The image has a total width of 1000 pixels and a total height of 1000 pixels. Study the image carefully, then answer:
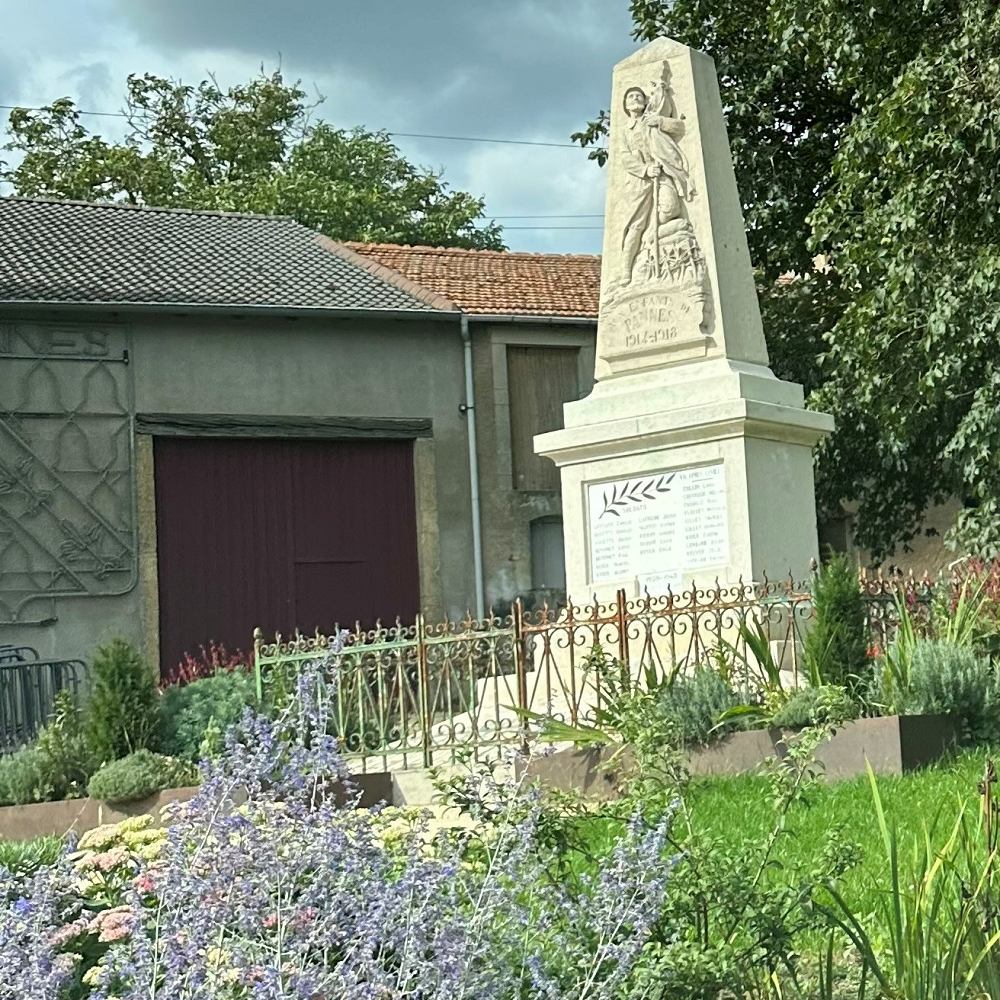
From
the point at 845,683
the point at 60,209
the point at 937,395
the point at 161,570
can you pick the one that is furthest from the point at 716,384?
the point at 60,209

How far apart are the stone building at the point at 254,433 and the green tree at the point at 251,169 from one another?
865 centimetres

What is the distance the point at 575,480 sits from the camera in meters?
13.2

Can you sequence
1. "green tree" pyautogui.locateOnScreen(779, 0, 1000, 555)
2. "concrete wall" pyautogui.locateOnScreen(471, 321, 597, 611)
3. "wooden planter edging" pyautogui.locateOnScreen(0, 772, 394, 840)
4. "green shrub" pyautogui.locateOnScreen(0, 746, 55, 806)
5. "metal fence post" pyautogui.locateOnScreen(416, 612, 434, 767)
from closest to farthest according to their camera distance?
1. "wooden planter edging" pyautogui.locateOnScreen(0, 772, 394, 840)
2. "metal fence post" pyautogui.locateOnScreen(416, 612, 434, 767)
3. "green shrub" pyautogui.locateOnScreen(0, 746, 55, 806)
4. "green tree" pyautogui.locateOnScreen(779, 0, 1000, 555)
5. "concrete wall" pyautogui.locateOnScreen(471, 321, 597, 611)

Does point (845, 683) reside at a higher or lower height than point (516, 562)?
lower

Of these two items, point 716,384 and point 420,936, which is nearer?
point 420,936

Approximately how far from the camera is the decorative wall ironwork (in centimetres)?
2652

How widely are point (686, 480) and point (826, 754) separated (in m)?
3.39

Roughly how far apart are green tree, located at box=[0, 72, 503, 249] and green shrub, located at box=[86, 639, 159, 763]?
27.5m

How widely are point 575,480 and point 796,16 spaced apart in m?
8.97

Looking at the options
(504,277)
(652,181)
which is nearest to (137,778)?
(652,181)

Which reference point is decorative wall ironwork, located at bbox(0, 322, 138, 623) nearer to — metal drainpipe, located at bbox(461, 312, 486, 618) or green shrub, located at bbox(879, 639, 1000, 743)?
metal drainpipe, located at bbox(461, 312, 486, 618)

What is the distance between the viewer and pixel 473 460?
96.4 ft

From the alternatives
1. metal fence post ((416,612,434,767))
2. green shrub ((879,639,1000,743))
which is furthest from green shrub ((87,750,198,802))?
green shrub ((879,639,1000,743))

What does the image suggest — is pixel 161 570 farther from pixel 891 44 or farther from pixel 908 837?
pixel 908 837
